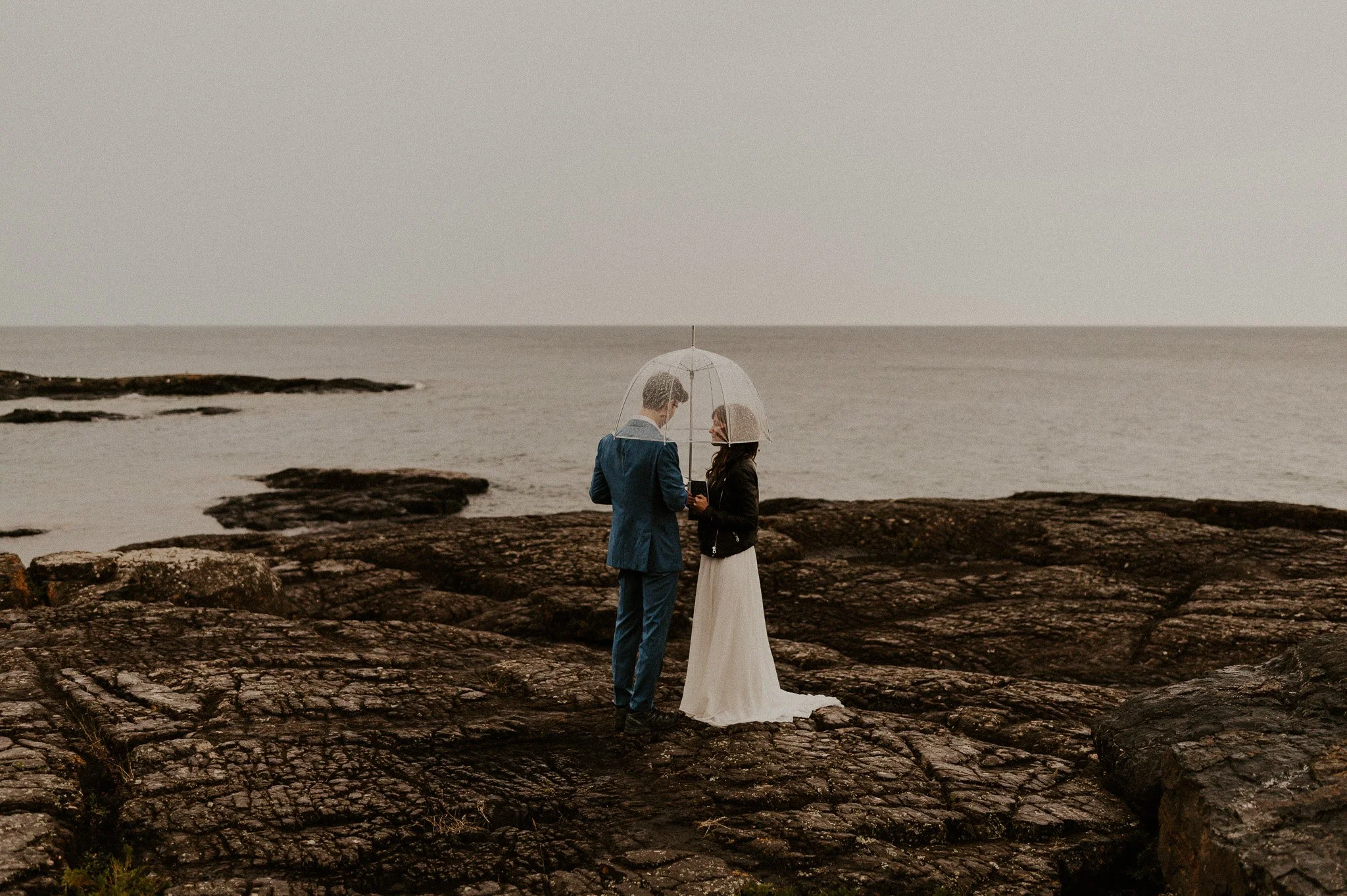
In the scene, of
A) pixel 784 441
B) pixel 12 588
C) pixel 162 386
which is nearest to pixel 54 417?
pixel 162 386

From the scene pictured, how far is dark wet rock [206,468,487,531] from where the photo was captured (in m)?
Answer: 22.6

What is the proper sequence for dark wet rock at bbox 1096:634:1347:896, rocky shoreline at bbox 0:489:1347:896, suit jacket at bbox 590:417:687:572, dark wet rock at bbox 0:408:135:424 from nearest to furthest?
dark wet rock at bbox 1096:634:1347:896
rocky shoreline at bbox 0:489:1347:896
suit jacket at bbox 590:417:687:572
dark wet rock at bbox 0:408:135:424

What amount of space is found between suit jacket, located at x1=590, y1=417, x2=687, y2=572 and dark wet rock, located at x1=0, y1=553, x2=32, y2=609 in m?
7.30

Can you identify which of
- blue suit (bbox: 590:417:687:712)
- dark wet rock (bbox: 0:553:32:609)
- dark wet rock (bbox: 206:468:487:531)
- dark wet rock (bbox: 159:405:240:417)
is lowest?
dark wet rock (bbox: 206:468:487:531)

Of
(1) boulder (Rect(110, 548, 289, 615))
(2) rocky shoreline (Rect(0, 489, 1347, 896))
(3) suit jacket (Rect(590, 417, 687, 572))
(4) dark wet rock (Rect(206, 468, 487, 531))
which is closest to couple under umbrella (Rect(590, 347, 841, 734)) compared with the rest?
(3) suit jacket (Rect(590, 417, 687, 572))

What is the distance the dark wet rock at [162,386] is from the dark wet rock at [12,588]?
197 feet

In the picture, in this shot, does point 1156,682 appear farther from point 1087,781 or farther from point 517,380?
point 517,380

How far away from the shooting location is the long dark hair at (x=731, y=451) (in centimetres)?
674

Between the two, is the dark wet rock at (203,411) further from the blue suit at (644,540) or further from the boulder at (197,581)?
the blue suit at (644,540)

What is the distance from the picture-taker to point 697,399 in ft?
22.6

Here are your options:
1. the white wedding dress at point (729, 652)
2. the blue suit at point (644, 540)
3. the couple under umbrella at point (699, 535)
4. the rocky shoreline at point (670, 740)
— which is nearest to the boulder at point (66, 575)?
the rocky shoreline at point (670, 740)

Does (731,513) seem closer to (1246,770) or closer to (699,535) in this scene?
(699,535)

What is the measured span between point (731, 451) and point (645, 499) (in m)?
0.73

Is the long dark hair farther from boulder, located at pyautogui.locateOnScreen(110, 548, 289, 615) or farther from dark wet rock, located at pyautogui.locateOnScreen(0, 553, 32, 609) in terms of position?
dark wet rock, located at pyautogui.locateOnScreen(0, 553, 32, 609)
